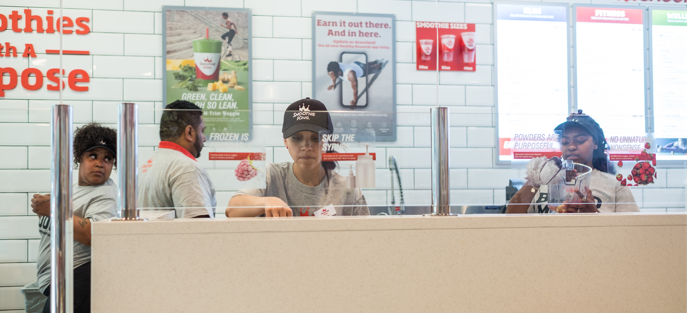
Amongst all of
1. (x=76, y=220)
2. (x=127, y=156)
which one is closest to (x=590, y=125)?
(x=127, y=156)

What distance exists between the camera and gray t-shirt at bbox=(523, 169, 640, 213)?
1.28m

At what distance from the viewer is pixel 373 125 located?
1190mm

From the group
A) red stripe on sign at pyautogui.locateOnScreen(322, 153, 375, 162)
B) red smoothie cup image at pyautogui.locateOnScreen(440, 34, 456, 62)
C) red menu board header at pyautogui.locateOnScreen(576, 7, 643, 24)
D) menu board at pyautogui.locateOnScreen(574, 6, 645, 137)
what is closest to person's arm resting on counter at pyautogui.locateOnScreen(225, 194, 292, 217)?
red stripe on sign at pyautogui.locateOnScreen(322, 153, 375, 162)

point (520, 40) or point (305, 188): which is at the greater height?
point (520, 40)

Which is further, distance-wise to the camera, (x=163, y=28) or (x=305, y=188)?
(x=163, y=28)

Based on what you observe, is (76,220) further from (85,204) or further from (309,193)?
(309,193)

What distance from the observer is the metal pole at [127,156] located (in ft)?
3.52

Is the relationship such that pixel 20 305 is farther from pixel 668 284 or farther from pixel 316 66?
pixel 316 66

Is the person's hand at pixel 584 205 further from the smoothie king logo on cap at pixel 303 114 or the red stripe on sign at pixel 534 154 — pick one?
the smoothie king logo on cap at pixel 303 114

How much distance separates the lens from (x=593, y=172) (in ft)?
4.23

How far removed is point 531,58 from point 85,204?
2.29 metres

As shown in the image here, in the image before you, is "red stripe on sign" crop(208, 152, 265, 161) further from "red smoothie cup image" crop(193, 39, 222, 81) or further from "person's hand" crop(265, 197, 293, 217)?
"red smoothie cup image" crop(193, 39, 222, 81)

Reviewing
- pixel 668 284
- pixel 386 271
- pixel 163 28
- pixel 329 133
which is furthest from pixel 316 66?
pixel 668 284

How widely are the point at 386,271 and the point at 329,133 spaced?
0.33 m
